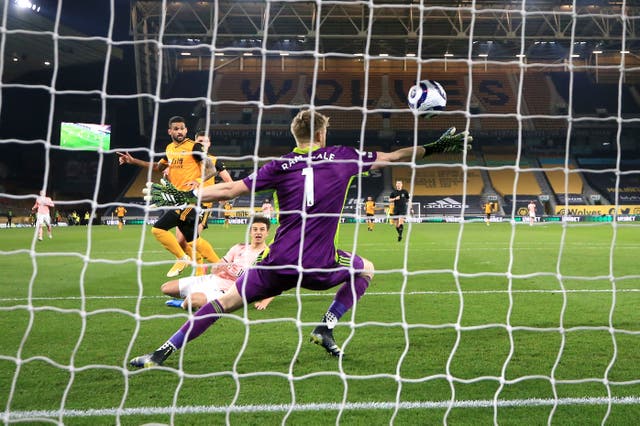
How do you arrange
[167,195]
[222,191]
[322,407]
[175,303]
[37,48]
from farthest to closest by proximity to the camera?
[37,48] < [175,303] < [167,195] < [222,191] < [322,407]

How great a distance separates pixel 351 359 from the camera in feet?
14.0

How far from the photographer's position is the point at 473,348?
4602 millimetres

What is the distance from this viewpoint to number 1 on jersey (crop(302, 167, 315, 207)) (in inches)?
146

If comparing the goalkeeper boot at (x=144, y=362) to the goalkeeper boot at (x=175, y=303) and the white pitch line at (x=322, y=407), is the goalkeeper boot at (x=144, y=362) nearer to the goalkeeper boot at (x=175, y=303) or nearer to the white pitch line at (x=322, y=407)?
the white pitch line at (x=322, y=407)

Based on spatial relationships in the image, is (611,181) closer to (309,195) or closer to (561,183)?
(561,183)

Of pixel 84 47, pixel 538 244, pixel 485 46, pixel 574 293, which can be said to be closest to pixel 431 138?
pixel 485 46

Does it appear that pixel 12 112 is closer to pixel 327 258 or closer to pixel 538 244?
pixel 538 244

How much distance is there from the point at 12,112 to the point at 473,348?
32.4 meters

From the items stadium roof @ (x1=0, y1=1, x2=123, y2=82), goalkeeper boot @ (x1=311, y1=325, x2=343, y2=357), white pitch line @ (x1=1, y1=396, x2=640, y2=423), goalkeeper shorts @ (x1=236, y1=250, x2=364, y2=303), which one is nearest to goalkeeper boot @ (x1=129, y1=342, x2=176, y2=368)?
goalkeeper shorts @ (x1=236, y1=250, x2=364, y2=303)

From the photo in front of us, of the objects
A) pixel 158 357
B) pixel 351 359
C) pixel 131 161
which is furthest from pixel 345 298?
pixel 131 161

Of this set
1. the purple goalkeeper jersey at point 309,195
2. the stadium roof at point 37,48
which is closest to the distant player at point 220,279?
the purple goalkeeper jersey at point 309,195

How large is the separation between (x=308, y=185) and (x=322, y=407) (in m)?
1.33

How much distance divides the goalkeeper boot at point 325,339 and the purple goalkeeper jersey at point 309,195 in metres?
0.78

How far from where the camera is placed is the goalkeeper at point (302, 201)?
3716 millimetres
